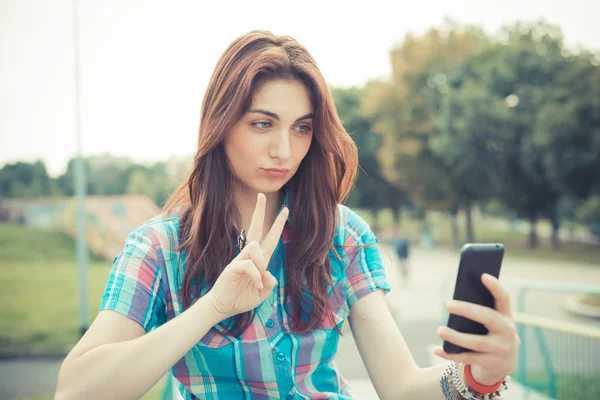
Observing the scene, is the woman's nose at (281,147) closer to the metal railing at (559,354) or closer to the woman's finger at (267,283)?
the woman's finger at (267,283)

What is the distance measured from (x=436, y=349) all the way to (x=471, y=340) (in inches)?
3.5

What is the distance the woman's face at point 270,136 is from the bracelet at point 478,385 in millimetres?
820

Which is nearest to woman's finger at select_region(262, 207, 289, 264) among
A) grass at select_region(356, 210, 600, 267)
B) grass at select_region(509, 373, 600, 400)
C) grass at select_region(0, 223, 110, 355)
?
grass at select_region(509, 373, 600, 400)

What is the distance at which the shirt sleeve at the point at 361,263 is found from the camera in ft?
5.88

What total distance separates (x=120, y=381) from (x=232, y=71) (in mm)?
994

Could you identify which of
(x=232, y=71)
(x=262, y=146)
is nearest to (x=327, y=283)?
(x=262, y=146)

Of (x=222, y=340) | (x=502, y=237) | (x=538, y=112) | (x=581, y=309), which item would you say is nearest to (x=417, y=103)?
(x=538, y=112)

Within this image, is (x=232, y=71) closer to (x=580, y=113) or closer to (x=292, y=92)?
(x=292, y=92)

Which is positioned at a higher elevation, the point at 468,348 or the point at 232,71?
the point at 232,71

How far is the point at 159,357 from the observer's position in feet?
4.25

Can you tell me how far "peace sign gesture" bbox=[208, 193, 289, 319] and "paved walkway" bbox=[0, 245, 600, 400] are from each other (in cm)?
66

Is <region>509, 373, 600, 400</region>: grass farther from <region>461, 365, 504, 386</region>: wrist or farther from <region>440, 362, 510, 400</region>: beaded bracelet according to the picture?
<region>461, 365, 504, 386</region>: wrist

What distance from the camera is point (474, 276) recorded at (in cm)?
113

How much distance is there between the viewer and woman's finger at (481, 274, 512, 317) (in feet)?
3.62
